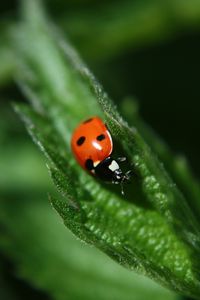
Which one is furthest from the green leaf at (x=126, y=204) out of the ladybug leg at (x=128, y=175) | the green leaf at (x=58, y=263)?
the green leaf at (x=58, y=263)

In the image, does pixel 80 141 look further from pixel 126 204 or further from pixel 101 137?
pixel 126 204

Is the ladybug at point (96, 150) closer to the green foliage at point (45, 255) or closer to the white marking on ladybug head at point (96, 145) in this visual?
the white marking on ladybug head at point (96, 145)

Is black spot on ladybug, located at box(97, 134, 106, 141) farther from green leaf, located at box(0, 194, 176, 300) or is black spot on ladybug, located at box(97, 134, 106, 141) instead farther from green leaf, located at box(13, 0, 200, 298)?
green leaf, located at box(0, 194, 176, 300)

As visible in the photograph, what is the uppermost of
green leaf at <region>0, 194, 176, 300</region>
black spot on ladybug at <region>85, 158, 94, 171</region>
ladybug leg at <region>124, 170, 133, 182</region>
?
black spot on ladybug at <region>85, 158, 94, 171</region>

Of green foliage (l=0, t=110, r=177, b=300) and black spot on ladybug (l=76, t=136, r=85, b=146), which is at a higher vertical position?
black spot on ladybug (l=76, t=136, r=85, b=146)

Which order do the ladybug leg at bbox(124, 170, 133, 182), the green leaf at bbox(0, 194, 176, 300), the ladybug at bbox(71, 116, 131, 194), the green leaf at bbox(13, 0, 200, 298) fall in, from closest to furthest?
the green leaf at bbox(13, 0, 200, 298), the ladybug leg at bbox(124, 170, 133, 182), the ladybug at bbox(71, 116, 131, 194), the green leaf at bbox(0, 194, 176, 300)

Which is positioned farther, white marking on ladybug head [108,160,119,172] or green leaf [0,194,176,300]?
green leaf [0,194,176,300]

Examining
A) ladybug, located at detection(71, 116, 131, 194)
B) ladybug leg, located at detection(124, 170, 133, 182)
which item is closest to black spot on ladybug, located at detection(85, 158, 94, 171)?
ladybug, located at detection(71, 116, 131, 194)
